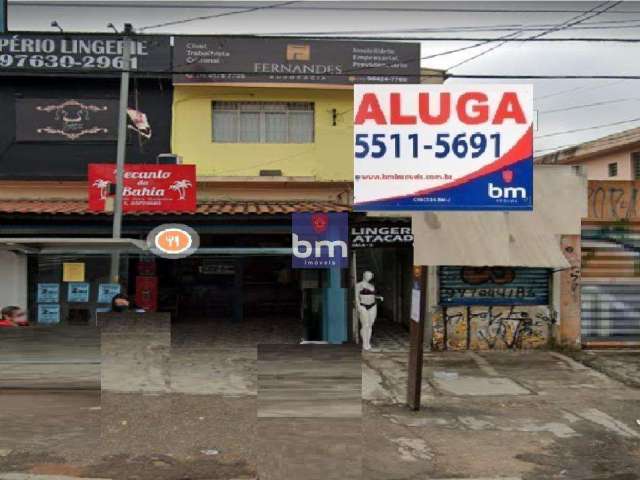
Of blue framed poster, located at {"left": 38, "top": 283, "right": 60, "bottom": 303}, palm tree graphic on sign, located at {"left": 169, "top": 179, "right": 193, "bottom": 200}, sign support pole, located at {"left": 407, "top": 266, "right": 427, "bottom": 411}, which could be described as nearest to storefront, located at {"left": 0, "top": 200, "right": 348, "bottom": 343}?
blue framed poster, located at {"left": 38, "top": 283, "right": 60, "bottom": 303}

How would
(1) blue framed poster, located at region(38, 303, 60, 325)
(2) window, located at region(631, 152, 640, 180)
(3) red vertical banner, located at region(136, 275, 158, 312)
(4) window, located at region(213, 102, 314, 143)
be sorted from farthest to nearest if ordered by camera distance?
(2) window, located at region(631, 152, 640, 180), (4) window, located at region(213, 102, 314, 143), (3) red vertical banner, located at region(136, 275, 158, 312), (1) blue framed poster, located at region(38, 303, 60, 325)

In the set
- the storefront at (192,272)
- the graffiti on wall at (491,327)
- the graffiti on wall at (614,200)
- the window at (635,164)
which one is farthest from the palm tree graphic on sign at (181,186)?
the window at (635,164)

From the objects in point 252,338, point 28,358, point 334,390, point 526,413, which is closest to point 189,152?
point 252,338

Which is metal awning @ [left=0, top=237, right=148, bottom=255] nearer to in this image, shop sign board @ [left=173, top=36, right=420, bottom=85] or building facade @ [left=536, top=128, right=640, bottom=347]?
shop sign board @ [left=173, top=36, right=420, bottom=85]

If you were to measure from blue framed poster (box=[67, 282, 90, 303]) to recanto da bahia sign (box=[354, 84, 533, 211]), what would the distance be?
22.2ft

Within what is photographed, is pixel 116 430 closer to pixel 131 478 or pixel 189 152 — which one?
pixel 131 478

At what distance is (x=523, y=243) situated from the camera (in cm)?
1341

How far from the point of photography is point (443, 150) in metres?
9.41

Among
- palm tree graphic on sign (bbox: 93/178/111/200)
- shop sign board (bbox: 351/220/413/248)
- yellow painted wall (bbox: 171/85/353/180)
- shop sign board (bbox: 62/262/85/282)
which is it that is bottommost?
shop sign board (bbox: 62/262/85/282)

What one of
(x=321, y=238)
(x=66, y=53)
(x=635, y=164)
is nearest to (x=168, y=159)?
(x=66, y=53)

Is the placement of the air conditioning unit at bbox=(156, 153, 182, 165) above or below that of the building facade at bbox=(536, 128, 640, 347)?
above

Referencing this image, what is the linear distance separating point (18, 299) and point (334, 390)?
797 centimetres

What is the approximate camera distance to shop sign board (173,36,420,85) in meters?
16.2

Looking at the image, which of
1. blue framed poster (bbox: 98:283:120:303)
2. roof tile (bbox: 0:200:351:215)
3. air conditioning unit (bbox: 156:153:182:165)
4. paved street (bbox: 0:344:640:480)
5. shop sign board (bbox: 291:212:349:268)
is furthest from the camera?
air conditioning unit (bbox: 156:153:182:165)
